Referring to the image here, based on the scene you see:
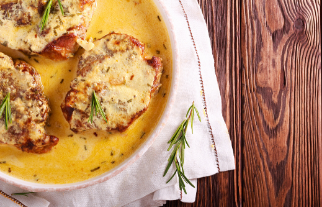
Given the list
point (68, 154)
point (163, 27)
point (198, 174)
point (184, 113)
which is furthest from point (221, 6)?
point (68, 154)

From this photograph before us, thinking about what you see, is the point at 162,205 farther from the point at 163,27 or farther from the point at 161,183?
the point at 163,27

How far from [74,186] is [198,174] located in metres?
1.11

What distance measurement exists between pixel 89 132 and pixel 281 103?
6.26 feet

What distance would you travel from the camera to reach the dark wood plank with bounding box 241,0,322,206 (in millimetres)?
2850

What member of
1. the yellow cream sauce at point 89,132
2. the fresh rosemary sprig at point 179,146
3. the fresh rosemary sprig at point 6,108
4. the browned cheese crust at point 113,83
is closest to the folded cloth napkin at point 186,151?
the fresh rosemary sprig at point 179,146

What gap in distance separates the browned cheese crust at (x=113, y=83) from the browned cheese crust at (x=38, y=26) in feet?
0.63

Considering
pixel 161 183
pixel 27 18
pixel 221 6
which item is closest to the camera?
pixel 27 18

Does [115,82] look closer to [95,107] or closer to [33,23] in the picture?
[95,107]

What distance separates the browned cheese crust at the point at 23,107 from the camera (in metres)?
2.10

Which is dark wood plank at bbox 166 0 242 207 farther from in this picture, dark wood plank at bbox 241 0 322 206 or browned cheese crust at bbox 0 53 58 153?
browned cheese crust at bbox 0 53 58 153

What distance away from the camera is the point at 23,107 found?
6.98 feet

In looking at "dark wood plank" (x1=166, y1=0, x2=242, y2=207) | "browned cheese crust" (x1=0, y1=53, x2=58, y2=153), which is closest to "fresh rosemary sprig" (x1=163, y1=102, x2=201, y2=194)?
"dark wood plank" (x1=166, y1=0, x2=242, y2=207)

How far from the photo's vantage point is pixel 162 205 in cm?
267

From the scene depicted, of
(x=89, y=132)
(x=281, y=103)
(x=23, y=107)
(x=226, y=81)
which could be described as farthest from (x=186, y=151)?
(x=23, y=107)
